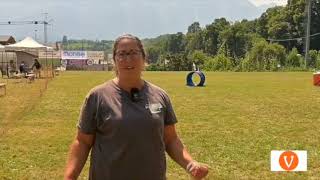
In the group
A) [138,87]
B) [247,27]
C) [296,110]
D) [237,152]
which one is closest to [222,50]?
[247,27]

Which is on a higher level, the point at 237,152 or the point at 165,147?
the point at 165,147

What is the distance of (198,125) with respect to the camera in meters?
13.5

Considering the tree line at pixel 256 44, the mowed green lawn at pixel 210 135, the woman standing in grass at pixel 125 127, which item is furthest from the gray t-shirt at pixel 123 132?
the tree line at pixel 256 44

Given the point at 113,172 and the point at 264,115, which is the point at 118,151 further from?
the point at 264,115

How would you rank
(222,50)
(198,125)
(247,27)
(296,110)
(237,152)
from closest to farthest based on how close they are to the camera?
(237,152), (198,125), (296,110), (222,50), (247,27)

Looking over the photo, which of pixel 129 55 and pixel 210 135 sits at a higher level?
pixel 129 55

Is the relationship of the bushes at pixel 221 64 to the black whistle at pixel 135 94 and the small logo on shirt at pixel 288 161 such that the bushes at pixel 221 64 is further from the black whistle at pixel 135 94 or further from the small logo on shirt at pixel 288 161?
the black whistle at pixel 135 94

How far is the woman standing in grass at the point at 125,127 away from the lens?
3.46 m

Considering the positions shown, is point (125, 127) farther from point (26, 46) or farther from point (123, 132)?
point (26, 46)

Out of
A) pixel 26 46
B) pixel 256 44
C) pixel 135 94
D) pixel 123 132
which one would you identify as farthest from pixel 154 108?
pixel 256 44

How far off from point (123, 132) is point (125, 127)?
32mm

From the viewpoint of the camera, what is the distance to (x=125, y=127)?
11.3ft

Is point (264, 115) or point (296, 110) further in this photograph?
point (296, 110)

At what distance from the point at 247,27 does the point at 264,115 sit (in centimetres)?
11370
